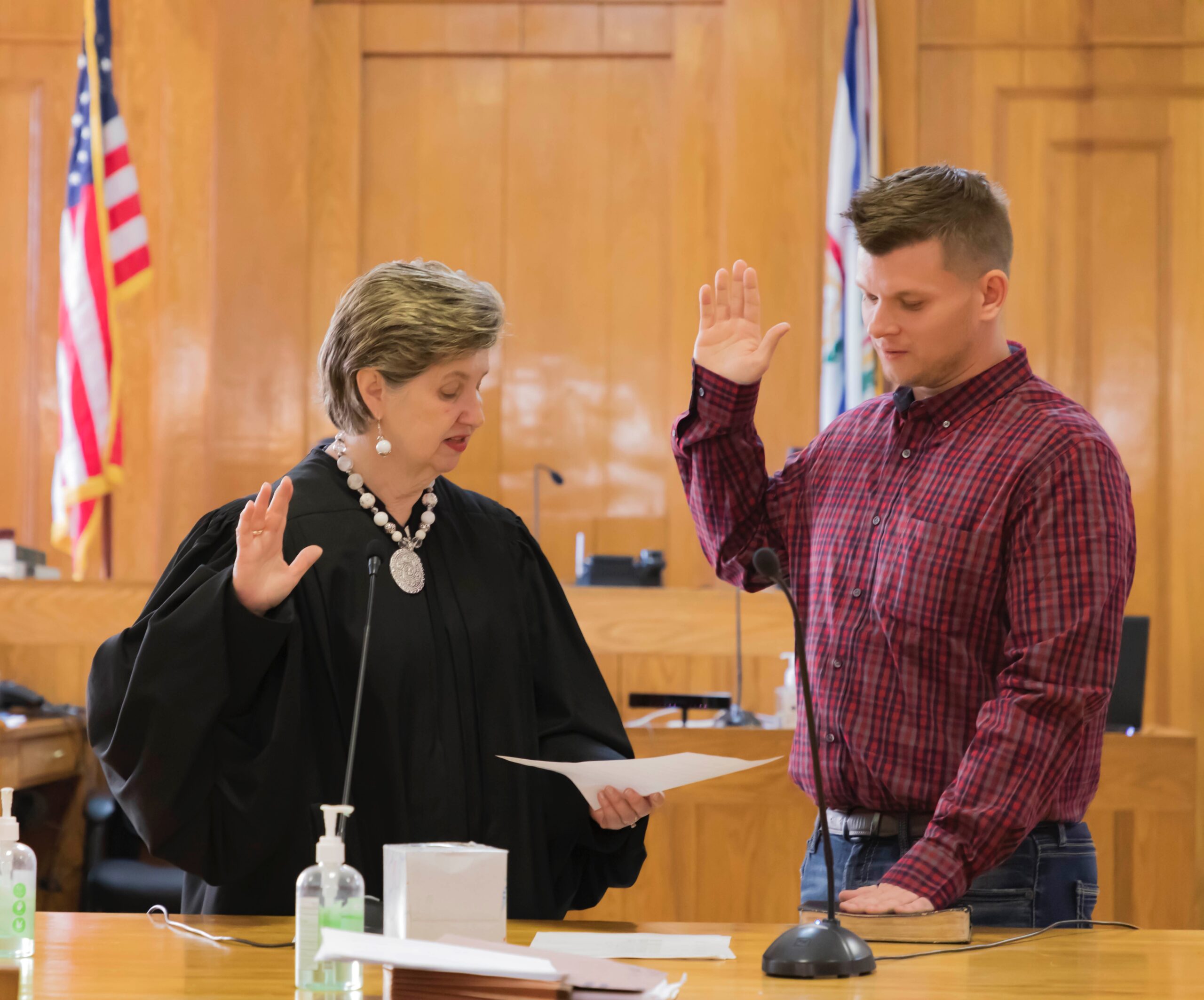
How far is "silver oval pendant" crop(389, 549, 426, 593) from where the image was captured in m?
2.07

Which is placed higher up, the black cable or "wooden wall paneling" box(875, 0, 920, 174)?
"wooden wall paneling" box(875, 0, 920, 174)

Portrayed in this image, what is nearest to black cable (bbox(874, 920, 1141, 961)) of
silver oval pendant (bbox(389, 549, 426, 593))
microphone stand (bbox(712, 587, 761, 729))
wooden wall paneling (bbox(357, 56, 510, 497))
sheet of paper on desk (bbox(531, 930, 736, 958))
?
sheet of paper on desk (bbox(531, 930, 736, 958))

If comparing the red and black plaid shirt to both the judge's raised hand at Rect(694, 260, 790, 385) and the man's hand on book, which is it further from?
the judge's raised hand at Rect(694, 260, 790, 385)

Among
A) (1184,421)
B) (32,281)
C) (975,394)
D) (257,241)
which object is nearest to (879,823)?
(975,394)

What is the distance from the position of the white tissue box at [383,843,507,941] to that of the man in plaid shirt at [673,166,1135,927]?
497mm

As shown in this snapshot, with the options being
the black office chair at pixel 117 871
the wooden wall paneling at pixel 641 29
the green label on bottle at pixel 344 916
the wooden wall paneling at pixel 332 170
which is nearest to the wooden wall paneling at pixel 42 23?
the wooden wall paneling at pixel 332 170

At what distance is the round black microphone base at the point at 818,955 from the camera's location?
1.47 meters

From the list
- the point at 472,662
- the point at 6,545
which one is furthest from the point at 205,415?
the point at 472,662

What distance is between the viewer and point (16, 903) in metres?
1.53

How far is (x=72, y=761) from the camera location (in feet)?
13.9

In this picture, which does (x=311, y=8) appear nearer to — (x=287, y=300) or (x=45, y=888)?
(x=287, y=300)

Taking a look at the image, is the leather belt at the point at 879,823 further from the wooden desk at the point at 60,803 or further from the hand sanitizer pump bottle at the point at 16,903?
the wooden desk at the point at 60,803

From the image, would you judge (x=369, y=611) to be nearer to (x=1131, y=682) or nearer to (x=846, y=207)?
(x=1131, y=682)

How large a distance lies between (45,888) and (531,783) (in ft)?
8.95
